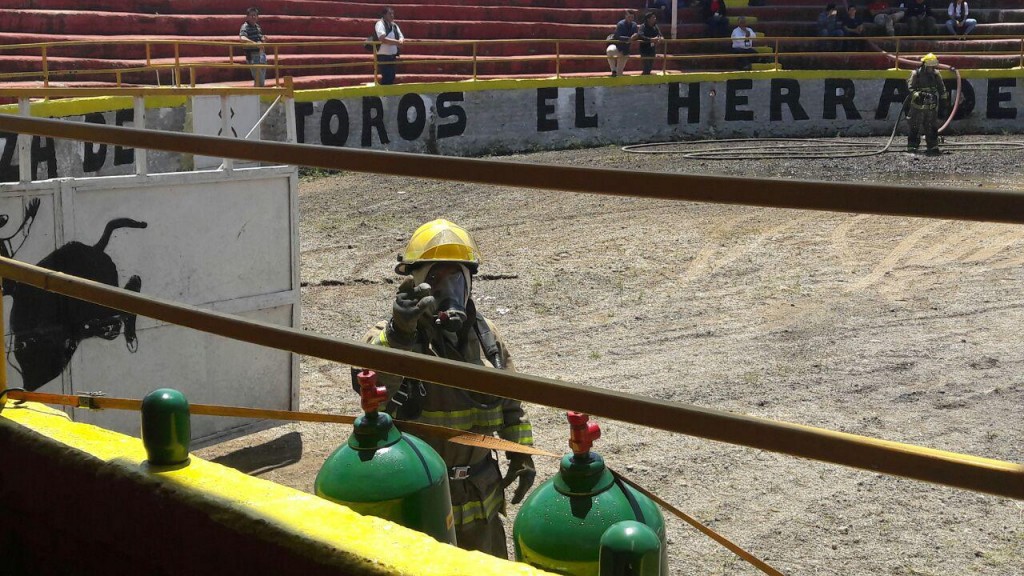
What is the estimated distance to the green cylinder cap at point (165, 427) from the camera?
2260 millimetres

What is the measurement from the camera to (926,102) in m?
17.2

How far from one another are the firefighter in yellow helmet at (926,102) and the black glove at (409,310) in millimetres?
14580

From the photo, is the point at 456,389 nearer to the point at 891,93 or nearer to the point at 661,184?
the point at 661,184

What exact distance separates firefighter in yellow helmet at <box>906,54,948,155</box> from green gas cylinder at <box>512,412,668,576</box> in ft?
52.0

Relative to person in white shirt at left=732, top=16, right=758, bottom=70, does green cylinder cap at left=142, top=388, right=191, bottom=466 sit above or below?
below

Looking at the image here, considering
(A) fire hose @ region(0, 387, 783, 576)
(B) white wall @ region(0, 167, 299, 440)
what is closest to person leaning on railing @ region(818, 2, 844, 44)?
(B) white wall @ region(0, 167, 299, 440)

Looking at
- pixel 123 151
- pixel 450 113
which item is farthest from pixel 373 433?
pixel 450 113

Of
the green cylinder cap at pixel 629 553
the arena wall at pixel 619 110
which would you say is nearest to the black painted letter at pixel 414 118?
the arena wall at pixel 619 110

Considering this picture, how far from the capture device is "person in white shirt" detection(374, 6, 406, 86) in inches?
754

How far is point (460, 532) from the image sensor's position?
4.39m

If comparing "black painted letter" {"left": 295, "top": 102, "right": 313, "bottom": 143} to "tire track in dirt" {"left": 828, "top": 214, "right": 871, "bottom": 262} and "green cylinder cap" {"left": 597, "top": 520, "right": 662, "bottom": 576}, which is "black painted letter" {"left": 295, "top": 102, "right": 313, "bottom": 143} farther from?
"green cylinder cap" {"left": 597, "top": 520, "right": 662, "bottom": 576}

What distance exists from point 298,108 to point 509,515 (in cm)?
1242

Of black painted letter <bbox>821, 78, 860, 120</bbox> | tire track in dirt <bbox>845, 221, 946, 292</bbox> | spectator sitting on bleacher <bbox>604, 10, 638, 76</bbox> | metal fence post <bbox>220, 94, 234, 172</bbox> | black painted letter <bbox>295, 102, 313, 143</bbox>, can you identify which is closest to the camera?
metal fence post <bbox>220, 94, 234, 172</bbox>

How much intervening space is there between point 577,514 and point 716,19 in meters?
22.4
